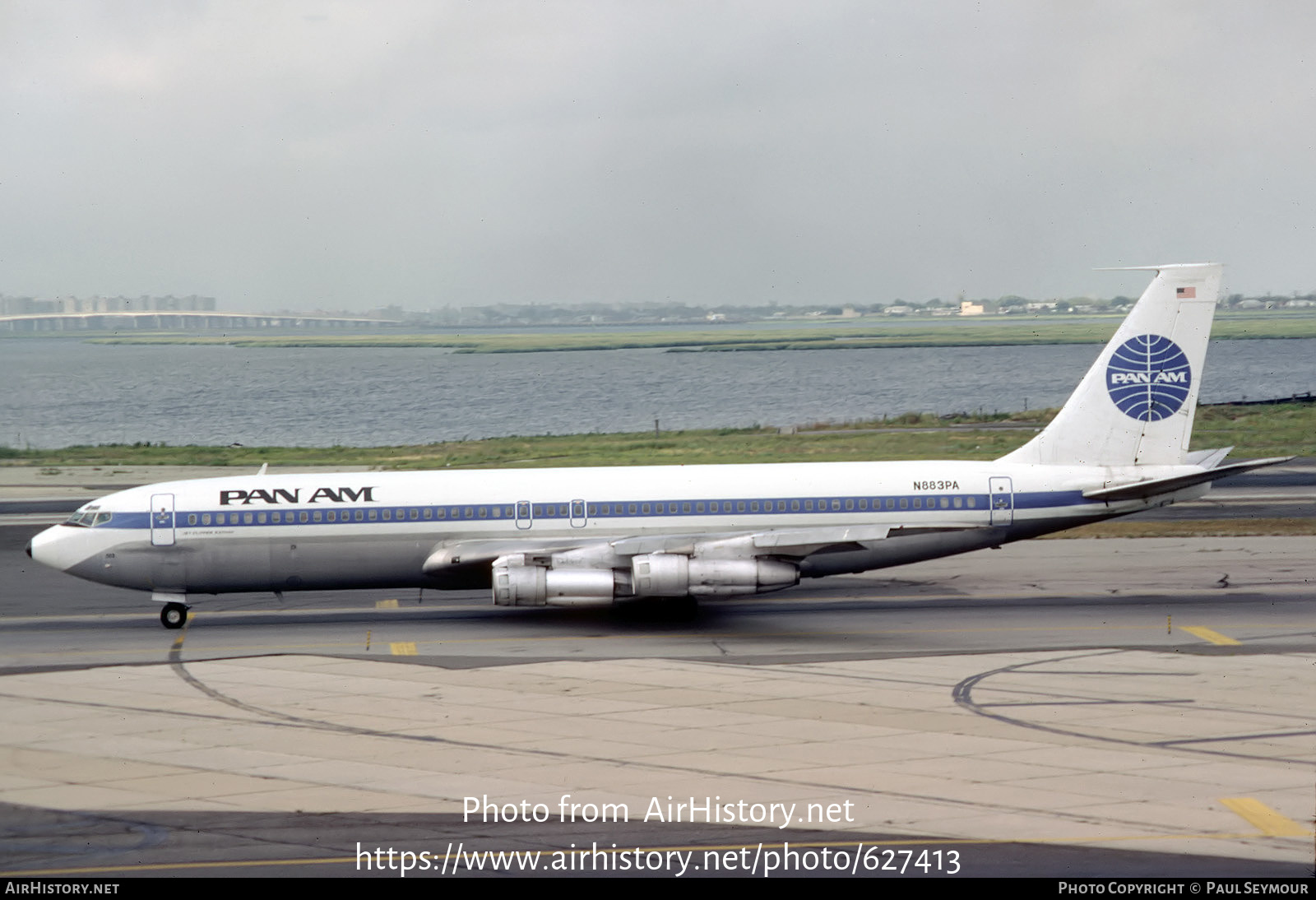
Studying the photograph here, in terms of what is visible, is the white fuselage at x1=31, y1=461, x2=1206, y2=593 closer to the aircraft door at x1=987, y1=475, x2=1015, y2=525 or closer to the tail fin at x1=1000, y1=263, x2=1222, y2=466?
the aircraft door at x1=987, y1=475, x2=1015, y2=525

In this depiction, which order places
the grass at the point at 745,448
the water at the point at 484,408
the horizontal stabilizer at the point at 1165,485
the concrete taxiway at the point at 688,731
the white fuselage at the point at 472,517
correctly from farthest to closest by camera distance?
the water at the point at 484,408 < the grass at the point at 745,448 < the white fuselage at the point at 472,517 < the horizontal stabilizer at the point at 1165,485 < the concrete taxiway at the point at 688,731

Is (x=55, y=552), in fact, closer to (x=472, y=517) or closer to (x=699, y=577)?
(x=472, y=517)

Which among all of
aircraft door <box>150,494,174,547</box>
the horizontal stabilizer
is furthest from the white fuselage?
the horizontal stabilizer

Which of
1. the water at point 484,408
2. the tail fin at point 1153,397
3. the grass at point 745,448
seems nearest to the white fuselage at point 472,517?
the tail fin at point 1153,397

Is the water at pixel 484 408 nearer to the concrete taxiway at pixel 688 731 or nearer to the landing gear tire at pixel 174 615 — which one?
the landing gear tire at pixel 174 615

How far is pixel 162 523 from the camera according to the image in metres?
34.6

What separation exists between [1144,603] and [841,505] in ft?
28.7

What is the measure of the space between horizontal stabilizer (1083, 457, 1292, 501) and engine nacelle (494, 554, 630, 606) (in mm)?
13761

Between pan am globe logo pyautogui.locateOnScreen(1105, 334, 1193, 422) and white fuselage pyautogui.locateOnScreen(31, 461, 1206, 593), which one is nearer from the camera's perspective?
white fuselage pyautogui.locateOnScreen(31, 461, 1206, 593)

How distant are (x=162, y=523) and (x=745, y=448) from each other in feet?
135

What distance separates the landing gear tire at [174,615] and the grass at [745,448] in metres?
29.9

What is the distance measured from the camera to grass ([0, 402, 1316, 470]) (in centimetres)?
6669

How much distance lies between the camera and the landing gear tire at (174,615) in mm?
34469

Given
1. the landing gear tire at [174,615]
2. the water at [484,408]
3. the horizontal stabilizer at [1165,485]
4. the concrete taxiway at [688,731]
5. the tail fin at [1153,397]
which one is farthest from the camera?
the water at [484,408]
